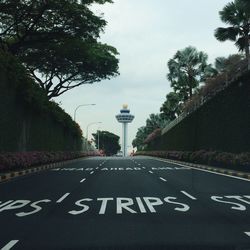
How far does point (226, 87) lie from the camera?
33.0 meters

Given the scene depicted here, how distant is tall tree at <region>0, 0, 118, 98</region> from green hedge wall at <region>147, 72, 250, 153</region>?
31.4 feet

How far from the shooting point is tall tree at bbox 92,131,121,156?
189 metres

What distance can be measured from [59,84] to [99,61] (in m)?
7.52

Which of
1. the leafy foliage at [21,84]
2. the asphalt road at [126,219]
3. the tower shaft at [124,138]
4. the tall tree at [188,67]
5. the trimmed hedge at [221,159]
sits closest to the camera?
the asphalt road at [126,219]

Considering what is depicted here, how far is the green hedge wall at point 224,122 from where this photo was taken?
93.1 feet

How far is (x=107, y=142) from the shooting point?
191375 millimetres

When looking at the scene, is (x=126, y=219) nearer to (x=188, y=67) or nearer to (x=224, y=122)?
(x=224, y=122)

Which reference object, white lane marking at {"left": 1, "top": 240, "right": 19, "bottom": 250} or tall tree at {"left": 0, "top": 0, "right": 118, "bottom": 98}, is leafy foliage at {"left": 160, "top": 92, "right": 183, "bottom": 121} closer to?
tall tree at {"left": 0, "top": 0, "right": 118, "bottom": 98}

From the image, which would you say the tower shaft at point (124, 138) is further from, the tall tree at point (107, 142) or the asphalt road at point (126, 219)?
the asphalt road at point (126, 219)

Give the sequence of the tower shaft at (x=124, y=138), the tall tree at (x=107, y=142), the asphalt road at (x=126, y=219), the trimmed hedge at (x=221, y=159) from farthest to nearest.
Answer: the tall tree at (x=107, y=142), the tower shaft at (x=124, y=138), the trimmed hedge at (x=221, y=159), the asphalt road at (x=126, y=219)

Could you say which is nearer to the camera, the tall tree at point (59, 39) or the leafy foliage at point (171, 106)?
the tall tree at point (59, 39)

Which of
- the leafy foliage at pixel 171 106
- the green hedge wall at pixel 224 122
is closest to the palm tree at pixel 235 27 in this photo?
the green hedge wall at pixel 224 122

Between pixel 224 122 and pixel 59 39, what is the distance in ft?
43.1

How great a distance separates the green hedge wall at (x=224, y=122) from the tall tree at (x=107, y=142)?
459 feet
